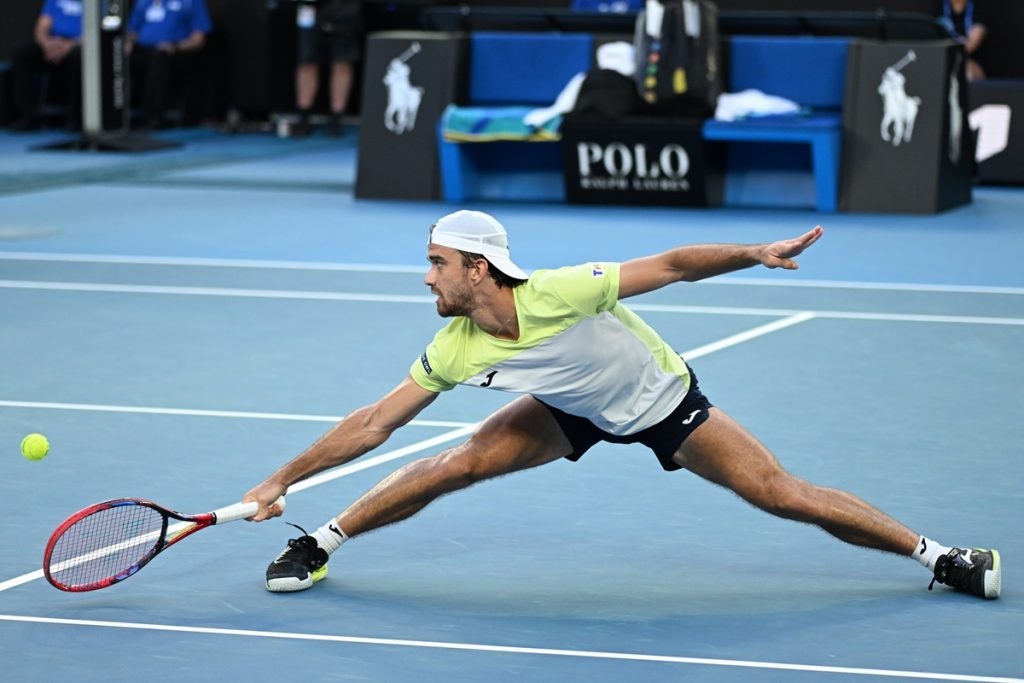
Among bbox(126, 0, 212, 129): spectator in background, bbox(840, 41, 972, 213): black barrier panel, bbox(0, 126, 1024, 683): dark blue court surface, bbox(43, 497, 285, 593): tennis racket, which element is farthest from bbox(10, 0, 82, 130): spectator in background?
bbox(43, 497, 285, 593): tennis racket

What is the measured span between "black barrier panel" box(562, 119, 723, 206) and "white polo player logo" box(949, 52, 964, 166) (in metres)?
1.93

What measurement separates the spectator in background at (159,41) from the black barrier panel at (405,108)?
22.0ft

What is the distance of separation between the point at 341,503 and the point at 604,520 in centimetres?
92

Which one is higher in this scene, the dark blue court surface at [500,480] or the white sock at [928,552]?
the white sock at [928,552]

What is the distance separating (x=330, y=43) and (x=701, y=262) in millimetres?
17067

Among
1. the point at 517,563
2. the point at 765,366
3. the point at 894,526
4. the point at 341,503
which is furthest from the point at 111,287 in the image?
the point at 894,526

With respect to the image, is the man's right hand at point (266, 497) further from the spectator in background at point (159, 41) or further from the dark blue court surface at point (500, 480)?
the spectator in background at point (159, 41)

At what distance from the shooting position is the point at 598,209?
14961mm

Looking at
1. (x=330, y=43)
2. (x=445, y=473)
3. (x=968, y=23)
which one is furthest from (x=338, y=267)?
(x=330, y=43)

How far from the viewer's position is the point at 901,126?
14289 millimetres

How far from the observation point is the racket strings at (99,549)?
5.02 meters

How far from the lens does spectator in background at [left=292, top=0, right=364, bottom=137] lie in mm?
21016

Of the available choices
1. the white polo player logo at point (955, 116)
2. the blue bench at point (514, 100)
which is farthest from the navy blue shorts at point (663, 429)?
the blue bench at point (514, 100)

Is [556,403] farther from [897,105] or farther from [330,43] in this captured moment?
[330,43]
